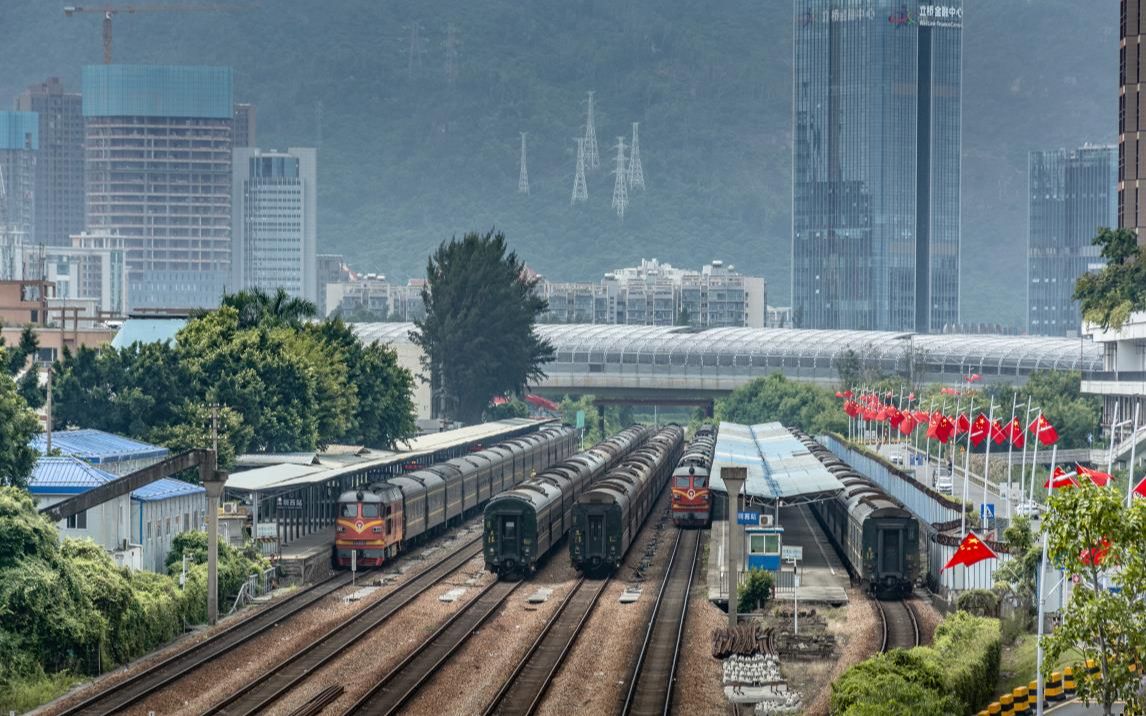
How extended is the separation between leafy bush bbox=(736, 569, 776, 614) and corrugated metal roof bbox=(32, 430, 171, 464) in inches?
1169

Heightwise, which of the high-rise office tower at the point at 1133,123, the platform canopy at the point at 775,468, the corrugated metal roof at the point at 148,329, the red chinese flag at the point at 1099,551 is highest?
the high-rise office tower at the point at 1133,123

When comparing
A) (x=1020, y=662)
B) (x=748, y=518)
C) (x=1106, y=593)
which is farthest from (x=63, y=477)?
(x=1106, y=593)

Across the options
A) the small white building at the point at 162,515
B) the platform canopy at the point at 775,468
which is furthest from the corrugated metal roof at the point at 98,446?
the platform canopy at the point at 775,468

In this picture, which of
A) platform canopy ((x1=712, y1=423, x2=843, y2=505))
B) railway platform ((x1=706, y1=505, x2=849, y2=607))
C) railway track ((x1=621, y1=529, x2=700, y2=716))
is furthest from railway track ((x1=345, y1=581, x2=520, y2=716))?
platform canopy ((x1=712, y1=423, x2=843, y2=505))

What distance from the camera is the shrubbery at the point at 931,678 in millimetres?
36656

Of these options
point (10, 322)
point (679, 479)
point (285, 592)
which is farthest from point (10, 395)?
point (10, 322)

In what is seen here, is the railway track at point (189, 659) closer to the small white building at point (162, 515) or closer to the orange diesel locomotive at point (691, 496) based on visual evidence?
the small white building at point (162, 515)

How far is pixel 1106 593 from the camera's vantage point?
33.5 metres

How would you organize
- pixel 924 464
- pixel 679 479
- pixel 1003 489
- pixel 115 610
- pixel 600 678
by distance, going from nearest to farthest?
pixel 600 678 → pixel 115 610 → pixel 679 479 → pixel 1003 489 → pixel 924 464

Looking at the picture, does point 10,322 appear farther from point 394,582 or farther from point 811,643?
point 811,643

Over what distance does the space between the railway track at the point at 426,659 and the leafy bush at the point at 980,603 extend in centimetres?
1533

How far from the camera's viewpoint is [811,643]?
2128 inches

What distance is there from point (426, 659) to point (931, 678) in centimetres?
1759

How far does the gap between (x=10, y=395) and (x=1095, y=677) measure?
4267 centimetres
